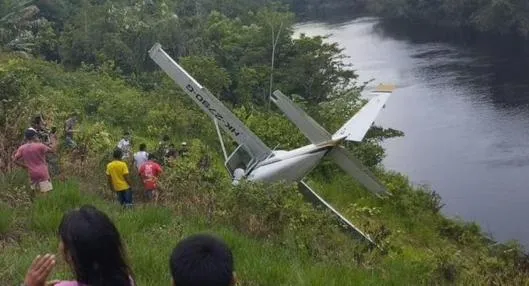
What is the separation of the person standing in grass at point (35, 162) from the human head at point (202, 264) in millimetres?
5728

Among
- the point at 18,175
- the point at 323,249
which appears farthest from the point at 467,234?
the point at 18,175

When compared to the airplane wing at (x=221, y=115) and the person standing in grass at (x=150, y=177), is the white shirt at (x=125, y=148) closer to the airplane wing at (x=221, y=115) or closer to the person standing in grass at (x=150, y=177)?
the person standing in grass at (x=150, y=177)

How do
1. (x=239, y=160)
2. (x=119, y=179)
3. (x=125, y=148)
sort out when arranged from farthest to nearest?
(x=239, y=160), (x=125, y=148), (x=119, y=179)

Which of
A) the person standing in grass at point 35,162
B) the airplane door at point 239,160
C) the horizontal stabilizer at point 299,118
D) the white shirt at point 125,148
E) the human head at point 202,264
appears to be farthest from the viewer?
the airplane door at point 239,160

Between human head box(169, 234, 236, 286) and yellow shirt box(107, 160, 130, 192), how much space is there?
21.8ft

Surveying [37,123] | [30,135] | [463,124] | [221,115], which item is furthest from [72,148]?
[463,124]

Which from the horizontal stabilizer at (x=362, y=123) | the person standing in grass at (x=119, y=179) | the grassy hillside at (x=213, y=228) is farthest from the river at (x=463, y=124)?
the person standing in grass at (x=119, y=179)

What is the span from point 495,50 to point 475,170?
2560 centimetres

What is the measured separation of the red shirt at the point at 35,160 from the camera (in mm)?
8562

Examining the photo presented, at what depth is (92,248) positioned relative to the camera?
3.29 metres

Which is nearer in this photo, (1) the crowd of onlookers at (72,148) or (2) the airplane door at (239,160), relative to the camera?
(1) the crowd of onlookers at (72,148)

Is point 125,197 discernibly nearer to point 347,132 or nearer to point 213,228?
point 213,228

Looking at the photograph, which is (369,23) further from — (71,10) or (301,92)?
(301,92)

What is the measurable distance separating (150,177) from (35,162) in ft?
6.88
